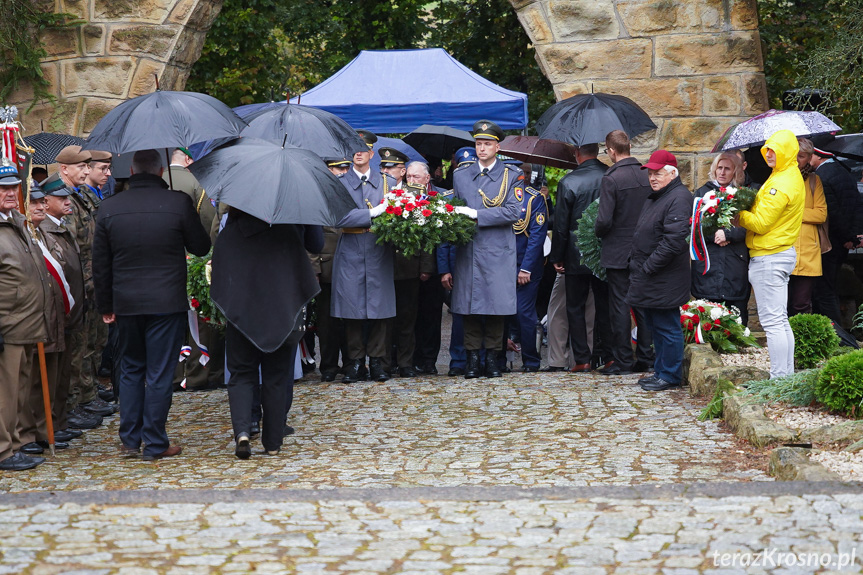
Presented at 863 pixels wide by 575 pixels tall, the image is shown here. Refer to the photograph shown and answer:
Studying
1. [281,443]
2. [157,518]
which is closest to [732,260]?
[281,443]

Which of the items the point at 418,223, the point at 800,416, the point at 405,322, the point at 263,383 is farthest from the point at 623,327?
the point at 263,383

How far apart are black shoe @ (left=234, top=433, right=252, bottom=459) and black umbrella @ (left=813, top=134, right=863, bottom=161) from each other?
617 centimetres

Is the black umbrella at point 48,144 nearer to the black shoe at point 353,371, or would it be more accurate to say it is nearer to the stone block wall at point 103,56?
the stone block wall at point 103,56

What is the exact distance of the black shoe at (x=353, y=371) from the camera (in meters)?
9.28

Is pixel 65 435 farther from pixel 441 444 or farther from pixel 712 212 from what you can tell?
pixel 712 212

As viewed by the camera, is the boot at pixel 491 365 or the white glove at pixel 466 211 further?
the boot at pixel 491 365

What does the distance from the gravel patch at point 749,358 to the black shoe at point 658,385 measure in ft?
1.50

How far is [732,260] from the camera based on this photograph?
9039mm

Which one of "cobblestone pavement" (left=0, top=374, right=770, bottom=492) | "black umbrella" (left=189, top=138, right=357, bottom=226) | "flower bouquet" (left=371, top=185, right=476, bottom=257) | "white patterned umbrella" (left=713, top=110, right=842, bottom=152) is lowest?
"cobblestone pavement" (left=0, top=374, right=770, bottom=492)

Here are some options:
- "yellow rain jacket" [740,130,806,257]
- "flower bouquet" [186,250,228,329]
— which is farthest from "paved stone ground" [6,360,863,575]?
"yellow rain jacket" [740,130,806,257]

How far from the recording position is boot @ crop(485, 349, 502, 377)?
934cm

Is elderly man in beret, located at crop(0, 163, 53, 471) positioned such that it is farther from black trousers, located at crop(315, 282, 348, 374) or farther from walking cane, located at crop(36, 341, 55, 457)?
black trousers, located at crop(315, 282, 348, 374)

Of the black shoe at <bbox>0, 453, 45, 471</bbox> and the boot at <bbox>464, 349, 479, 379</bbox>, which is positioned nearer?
the black shoe at <bbox>0, 453, 45, 471</bbox>

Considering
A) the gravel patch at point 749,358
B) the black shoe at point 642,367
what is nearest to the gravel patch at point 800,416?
the gravel patch at point 749,358
